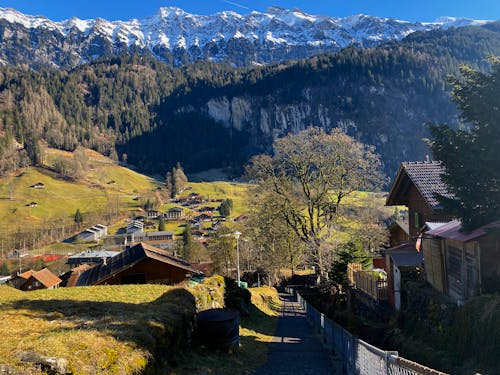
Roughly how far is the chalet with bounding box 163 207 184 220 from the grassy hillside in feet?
401

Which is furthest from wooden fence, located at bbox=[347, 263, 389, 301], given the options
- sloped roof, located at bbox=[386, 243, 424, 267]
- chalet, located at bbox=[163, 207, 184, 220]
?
chalet, located at bbox=[163, 207, 184, 220]

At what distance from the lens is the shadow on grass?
7661 millimetres

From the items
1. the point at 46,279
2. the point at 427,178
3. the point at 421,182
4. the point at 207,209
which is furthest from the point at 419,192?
the point at 207,209

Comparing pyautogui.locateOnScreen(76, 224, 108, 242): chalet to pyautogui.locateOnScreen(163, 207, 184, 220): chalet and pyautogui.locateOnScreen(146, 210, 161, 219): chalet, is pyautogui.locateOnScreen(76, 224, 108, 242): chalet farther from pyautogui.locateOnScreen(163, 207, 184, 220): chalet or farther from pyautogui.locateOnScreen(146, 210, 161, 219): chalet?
pyautogui.locateOnScreen(163, 207, 184, 220): chalet

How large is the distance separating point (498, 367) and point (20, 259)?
103146 mm

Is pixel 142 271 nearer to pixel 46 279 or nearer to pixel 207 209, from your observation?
pixel 46 279

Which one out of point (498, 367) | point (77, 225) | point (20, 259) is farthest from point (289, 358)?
point (77, 225)

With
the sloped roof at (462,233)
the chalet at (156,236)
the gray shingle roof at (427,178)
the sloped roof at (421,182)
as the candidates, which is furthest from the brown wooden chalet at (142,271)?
the chalet at (156,236)

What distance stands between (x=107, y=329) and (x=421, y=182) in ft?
58.2

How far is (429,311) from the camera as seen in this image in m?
12.7

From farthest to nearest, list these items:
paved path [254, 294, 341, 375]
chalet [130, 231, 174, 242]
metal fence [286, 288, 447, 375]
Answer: chalet [130, 231, 174, 242], paved path [254, 294, 341, 375], metal fence [286, 288, 447, 375]

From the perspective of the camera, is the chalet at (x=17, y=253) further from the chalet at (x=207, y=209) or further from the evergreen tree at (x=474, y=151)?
the evergreen tree at (x=474, y=151)

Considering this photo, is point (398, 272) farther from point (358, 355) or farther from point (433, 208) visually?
point (358, 355)

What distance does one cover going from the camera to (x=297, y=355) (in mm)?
12305
